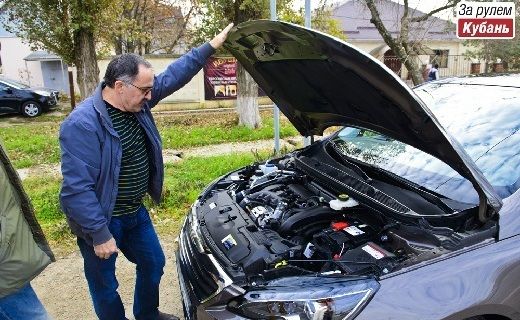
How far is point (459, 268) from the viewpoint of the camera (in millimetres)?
1869

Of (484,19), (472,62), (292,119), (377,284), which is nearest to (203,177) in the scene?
(292,119)

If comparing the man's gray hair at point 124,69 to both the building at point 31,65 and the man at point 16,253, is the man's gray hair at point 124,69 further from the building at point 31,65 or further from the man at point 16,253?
the building at point 31,65

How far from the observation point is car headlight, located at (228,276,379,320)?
1.79m

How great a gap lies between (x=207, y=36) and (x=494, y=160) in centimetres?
1165

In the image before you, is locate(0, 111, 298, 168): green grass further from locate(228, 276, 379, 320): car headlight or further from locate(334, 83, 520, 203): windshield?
locate(228, 276, 379, 320): car headlight

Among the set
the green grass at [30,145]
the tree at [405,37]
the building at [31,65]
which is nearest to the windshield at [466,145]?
the tree at [405,37]

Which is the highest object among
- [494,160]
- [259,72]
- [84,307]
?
[259,72]

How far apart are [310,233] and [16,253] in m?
1.43

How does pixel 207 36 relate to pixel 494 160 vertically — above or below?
above

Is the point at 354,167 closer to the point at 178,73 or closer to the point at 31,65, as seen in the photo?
the point at 178,73

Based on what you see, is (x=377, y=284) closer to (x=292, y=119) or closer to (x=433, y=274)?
(x=433, y=274)

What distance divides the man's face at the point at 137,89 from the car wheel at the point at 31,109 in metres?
14.0

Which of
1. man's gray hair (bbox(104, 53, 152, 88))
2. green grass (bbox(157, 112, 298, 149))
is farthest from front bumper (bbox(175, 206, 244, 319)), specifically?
green grass (bbox(157, 112, 298, 149))

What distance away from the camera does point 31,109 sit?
14680 mm
